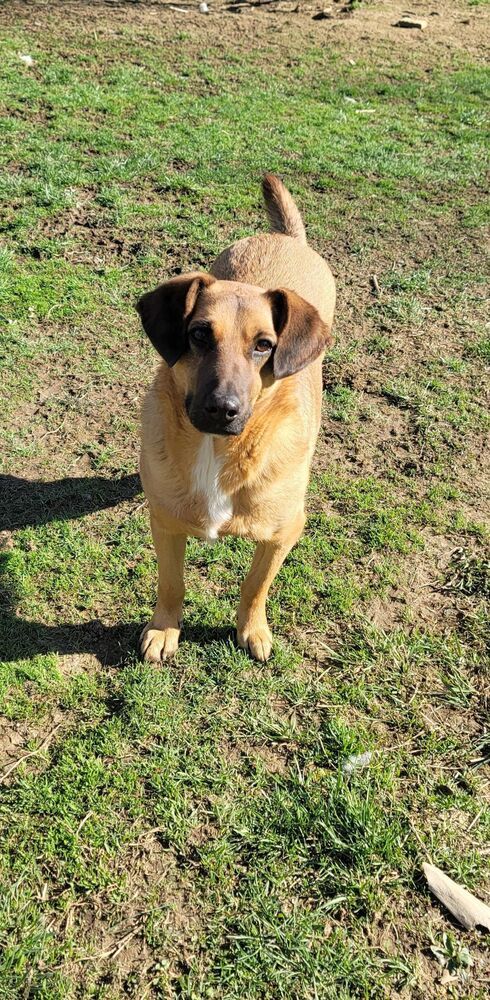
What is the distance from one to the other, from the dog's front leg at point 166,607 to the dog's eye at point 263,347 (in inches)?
39.1

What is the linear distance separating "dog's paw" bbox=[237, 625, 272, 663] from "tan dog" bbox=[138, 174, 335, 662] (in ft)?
0.05

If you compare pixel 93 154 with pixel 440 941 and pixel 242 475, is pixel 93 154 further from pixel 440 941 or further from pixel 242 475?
pixel 440 941

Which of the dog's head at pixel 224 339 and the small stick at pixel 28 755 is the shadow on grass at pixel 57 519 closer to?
the small stick at pixel 28 755

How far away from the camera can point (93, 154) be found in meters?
7.45

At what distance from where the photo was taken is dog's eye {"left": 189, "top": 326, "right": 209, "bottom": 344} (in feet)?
9.29

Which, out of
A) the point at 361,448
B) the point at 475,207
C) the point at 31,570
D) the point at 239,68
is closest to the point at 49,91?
the point at 239,68

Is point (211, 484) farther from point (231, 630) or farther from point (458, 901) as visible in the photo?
point (458, 901)

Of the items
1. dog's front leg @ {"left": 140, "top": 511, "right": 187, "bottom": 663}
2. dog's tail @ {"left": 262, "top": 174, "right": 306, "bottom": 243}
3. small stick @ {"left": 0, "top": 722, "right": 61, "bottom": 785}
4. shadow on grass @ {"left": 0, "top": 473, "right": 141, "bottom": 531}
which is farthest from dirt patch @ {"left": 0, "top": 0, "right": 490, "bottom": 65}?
small stick @ {"left": 0, "top": 722, "right": 61, "bottom": 785}

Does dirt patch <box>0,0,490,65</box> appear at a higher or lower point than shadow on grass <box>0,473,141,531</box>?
higher

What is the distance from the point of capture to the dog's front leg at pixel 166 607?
3.41m

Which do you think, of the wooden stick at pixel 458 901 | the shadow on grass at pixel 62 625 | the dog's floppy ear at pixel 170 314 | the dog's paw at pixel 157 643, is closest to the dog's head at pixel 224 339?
the dog's floppy ear at pixel 170 314

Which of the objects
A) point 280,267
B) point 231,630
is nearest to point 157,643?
point 231,630

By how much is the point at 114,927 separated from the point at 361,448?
10.8 feet

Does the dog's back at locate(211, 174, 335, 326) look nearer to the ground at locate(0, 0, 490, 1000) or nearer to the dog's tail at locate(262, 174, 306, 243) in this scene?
the dog's tail at locate(262, 174, 306, 243)
